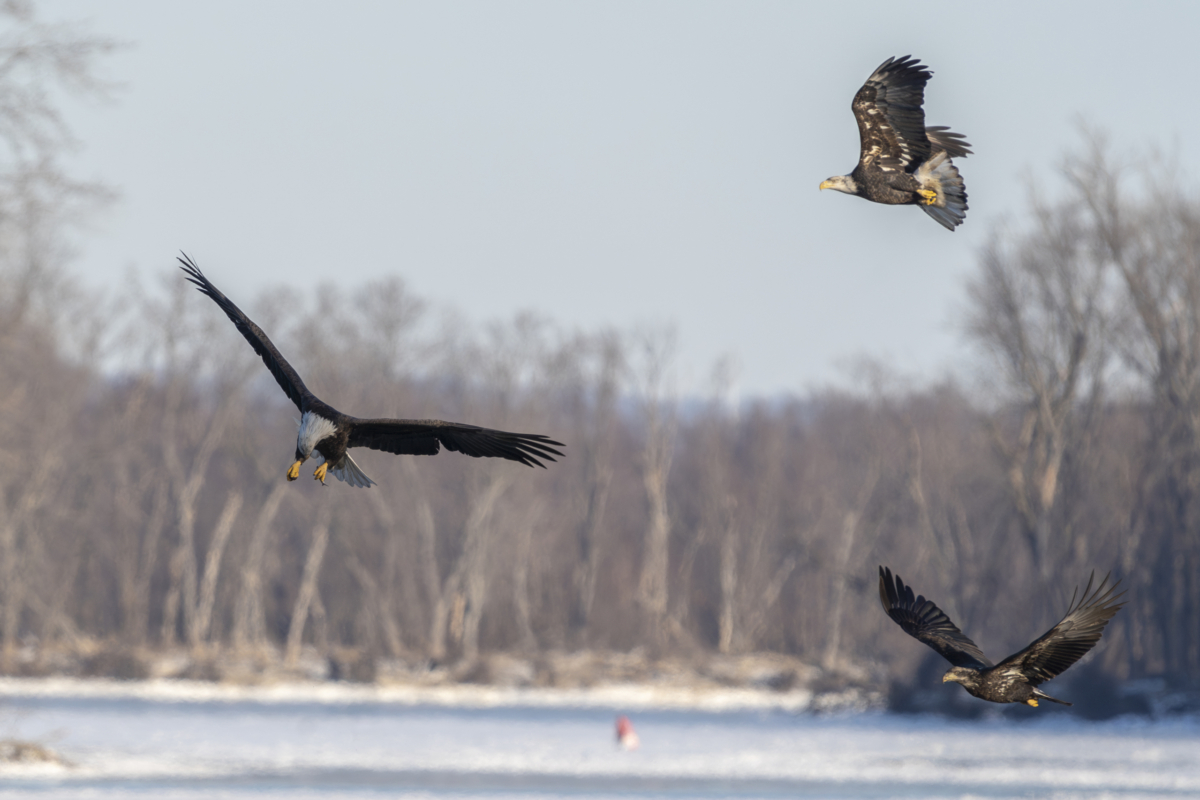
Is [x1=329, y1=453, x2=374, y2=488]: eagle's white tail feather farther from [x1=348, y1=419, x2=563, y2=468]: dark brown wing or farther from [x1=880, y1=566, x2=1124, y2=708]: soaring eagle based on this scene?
[x1=880, y1=566, x2=1124, y2=708]: soaring eagle

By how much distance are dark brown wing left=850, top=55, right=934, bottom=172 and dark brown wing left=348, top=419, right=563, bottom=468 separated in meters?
2.49

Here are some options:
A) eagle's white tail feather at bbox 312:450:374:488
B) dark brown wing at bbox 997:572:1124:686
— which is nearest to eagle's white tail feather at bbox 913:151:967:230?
dark brown wing at bbox 997:572:1124:686

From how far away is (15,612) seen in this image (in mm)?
38594

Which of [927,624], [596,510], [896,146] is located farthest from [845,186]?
[596,510]

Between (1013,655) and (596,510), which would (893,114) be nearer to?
(1013,655)

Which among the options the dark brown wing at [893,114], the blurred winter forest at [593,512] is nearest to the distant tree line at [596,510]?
the blurred winter forest at [593,512]

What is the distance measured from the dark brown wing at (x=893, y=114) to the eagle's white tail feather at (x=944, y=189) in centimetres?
18

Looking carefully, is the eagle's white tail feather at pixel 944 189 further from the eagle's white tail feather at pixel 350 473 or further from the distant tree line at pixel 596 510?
the distant tree line at pixel 596 510

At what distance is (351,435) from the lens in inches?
302

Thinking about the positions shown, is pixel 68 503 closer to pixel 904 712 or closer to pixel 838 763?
pixel 904 712

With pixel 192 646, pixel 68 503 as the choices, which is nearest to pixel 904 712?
pixel 192 646

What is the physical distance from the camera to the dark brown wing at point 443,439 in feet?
24.0

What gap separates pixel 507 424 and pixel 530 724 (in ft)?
55.0

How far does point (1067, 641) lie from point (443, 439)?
2.97 m
